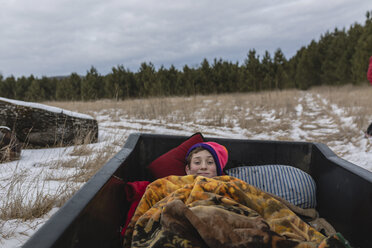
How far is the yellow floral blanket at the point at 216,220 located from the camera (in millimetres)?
1032

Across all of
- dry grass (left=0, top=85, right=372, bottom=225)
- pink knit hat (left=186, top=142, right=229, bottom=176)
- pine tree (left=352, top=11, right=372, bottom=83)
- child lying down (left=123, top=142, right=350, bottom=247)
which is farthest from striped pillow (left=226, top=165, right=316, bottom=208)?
pine tree (left=352, top=11, right=372, bottom=83)

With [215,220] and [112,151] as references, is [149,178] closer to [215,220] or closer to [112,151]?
[215,220]

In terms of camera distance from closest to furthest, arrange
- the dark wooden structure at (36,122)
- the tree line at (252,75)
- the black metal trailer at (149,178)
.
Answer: the black metal trailer at (149,178)
the dark wooden structure at (36,122)
the tree line at (252,75)

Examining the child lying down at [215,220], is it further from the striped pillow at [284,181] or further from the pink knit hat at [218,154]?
the striped pillow at [284,181]

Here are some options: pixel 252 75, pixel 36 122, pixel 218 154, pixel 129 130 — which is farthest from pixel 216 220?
pixel 252 75

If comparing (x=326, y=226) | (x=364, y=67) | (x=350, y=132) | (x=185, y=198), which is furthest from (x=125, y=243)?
(x=364, y=67)

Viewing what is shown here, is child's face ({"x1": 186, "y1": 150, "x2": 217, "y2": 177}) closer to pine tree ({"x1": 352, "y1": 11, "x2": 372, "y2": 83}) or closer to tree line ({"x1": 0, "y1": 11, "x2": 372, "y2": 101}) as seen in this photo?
tree line ({"x1": 0, "y1": 11, "x2": 372, "y2": 101})

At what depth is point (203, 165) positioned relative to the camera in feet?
6.59

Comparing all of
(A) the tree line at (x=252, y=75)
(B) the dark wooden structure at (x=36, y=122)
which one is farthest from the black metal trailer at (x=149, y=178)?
(A) the tree line at (x=252, y=75)

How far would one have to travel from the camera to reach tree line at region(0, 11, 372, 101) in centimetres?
2203

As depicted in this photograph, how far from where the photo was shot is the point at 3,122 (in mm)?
4059

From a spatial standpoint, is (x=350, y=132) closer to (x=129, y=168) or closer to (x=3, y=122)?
(x=129, y=168)

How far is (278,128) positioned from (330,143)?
1.57 meters

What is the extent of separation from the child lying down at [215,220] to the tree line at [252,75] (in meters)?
19.7
